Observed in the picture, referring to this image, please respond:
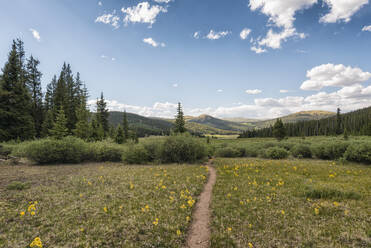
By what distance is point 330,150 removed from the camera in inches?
690

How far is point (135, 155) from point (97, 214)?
11.9 meters

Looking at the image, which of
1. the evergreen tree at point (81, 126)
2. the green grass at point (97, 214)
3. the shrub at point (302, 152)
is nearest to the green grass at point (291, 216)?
the green grass at point (97, 214)

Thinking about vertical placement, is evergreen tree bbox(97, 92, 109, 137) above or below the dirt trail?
above

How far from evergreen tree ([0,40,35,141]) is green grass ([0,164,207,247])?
22.2 metres

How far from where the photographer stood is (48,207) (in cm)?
611

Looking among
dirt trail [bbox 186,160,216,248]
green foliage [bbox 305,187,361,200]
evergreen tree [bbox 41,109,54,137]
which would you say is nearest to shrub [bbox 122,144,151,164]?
dirt trail [bbox 186,160,216,248]

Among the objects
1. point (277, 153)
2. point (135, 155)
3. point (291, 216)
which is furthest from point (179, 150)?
point (291, 216)

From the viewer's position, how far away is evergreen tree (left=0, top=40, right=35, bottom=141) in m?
23.7

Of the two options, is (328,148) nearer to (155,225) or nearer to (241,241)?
(241,241)

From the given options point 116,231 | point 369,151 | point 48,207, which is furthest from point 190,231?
point 369,151

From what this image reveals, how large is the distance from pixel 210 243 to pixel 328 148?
64.4ft

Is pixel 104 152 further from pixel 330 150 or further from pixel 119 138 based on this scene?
pixel 330 150

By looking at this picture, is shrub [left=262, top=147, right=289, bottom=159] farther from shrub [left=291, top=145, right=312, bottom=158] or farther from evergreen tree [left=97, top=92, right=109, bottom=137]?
evergreen tree [left=97, top=92, right=109, bottom=137]

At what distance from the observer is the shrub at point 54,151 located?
49.6 feet
